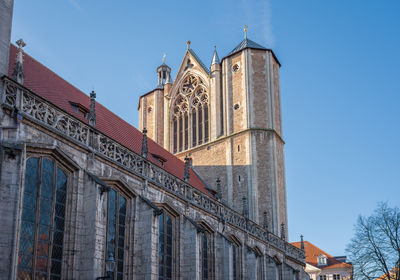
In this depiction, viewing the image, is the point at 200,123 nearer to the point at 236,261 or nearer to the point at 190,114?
the point at 190,114

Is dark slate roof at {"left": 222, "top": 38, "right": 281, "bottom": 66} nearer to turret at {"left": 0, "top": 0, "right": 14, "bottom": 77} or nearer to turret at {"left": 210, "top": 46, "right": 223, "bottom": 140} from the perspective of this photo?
turret at {"left": 210, "top": 46, "right": 223, "bottom": 140}

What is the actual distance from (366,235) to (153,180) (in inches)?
480

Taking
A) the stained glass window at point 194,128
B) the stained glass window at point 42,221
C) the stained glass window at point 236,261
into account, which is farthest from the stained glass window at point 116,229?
the stained glass window at point 194,128

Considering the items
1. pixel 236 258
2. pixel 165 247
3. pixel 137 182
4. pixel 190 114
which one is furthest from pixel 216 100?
pixel 137 182

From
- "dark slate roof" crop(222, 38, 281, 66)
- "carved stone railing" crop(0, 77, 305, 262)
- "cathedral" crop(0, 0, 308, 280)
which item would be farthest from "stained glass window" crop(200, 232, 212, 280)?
"dark slate roof" crop(222, 38, 281, 66)

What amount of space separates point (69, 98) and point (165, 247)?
6507mm

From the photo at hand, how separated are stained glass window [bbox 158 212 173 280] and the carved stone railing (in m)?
1.12

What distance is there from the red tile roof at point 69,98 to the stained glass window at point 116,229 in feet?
7.83

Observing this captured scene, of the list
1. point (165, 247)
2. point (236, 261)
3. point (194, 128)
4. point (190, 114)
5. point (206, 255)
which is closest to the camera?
point (165, 247)

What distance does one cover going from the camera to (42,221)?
44.7ft

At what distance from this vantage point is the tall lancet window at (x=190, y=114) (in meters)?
36.1

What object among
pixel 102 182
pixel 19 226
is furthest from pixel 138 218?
pixel 19 226

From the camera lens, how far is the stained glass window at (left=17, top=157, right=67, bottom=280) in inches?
509

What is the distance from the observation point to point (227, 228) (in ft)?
78.8
